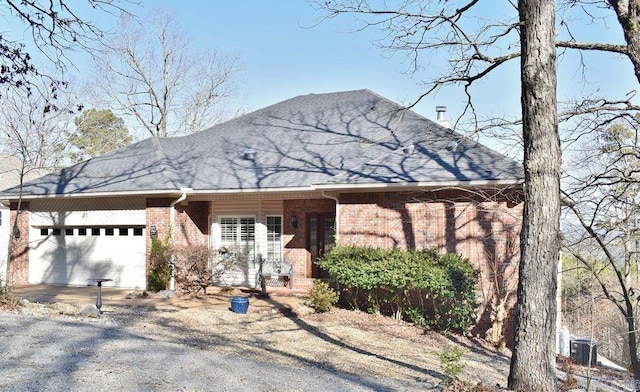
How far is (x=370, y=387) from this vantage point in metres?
6.61

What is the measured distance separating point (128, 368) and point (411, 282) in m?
6.90

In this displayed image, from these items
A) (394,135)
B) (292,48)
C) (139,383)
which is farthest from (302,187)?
(139,383)

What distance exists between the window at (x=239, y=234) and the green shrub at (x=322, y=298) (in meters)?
3.87

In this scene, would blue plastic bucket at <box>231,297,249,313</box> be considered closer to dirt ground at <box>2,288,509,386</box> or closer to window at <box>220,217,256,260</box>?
dirt ground at <box>2,288,509,386</box>

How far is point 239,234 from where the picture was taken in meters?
16.4

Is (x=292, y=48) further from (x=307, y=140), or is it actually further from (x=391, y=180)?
(x=391, y=180)

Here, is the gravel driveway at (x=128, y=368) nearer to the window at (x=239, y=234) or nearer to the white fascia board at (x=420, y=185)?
the white fascia board at (x=420, y=185)

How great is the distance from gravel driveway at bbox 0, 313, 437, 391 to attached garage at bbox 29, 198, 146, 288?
25.0 feet

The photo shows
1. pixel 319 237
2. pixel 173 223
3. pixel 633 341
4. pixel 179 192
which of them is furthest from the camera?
pixel 319 237

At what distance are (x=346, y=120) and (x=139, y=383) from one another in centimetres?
1264

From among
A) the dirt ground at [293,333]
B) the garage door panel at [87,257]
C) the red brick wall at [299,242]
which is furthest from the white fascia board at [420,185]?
the garage door panel at [87,257]

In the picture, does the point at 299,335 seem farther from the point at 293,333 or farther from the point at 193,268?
the point at 193,268

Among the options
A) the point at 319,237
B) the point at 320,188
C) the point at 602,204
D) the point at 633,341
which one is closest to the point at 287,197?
the point at 319,237

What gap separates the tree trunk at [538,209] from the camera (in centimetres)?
638
